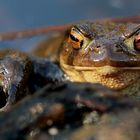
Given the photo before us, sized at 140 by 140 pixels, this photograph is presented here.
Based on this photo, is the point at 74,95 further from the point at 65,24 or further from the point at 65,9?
the point at 65,9

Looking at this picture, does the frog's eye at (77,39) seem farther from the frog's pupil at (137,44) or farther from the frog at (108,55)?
the frog's pupil at (137,44)

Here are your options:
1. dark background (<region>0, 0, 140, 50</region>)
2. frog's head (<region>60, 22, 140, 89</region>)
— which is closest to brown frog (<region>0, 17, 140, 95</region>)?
frog's head (<region>60, 22, 140, 89</region>)

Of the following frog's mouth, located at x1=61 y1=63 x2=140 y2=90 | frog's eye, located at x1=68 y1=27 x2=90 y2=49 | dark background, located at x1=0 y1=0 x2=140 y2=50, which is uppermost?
frog's eye, located at x1=68 y1=27 x2=90 y2=49

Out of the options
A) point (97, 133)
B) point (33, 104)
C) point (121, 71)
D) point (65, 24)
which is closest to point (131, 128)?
point (97, 133)

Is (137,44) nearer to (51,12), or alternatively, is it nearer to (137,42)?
(137,42)

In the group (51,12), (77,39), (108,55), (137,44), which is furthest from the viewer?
(51,12)

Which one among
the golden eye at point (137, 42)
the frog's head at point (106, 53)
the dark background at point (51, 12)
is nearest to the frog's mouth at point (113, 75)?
the frog's head at point (106, 53)

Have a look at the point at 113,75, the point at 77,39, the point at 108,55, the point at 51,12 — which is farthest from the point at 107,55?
the point at 51,12

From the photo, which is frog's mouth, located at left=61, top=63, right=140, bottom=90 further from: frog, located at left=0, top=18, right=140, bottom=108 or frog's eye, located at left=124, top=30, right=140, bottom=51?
frog's eye, located at left=124, top=30, right=140, bottom=51
